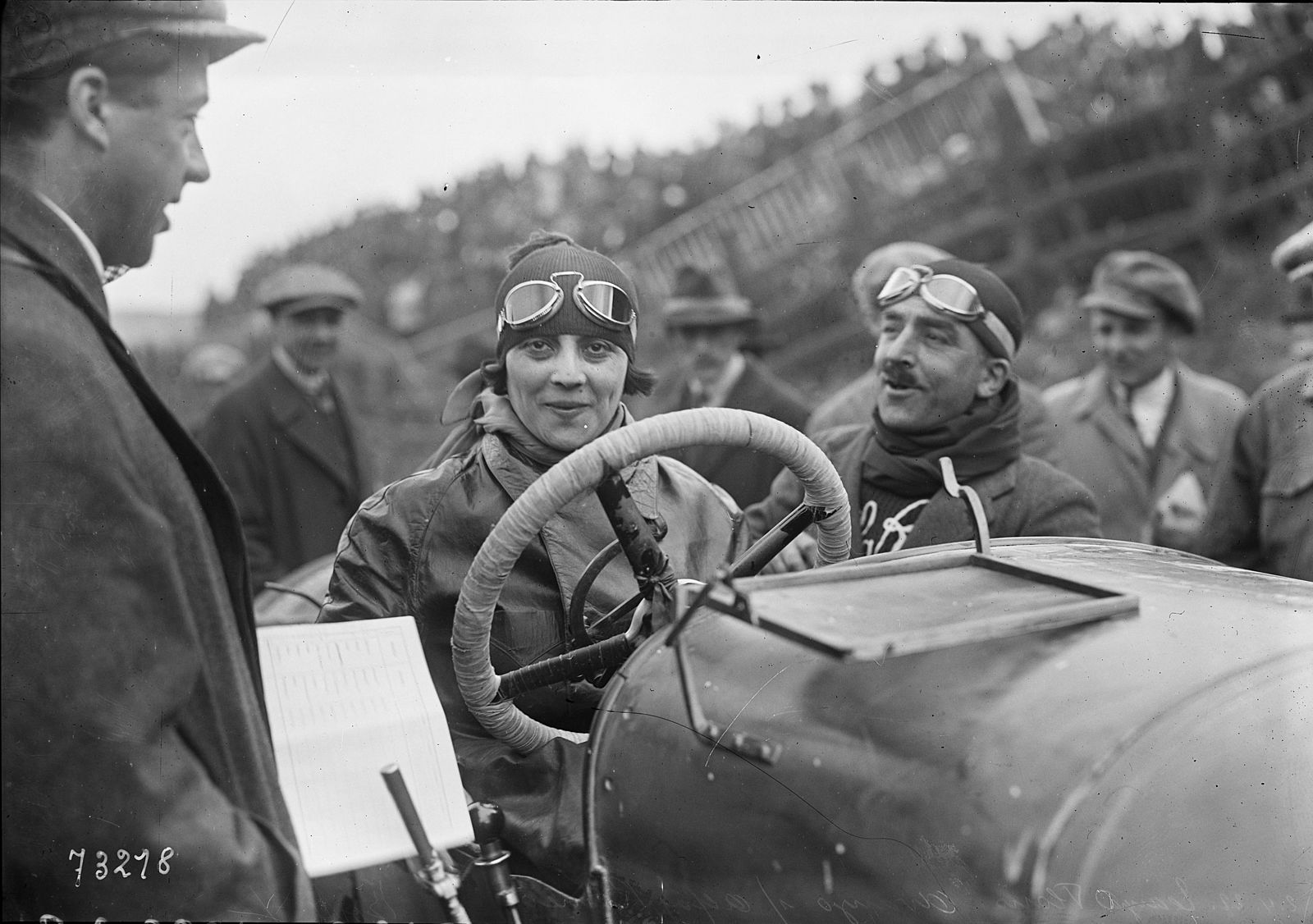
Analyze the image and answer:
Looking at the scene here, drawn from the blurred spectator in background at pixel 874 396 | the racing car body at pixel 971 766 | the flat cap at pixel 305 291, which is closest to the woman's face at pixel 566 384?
the racing car body at pixel 971 766

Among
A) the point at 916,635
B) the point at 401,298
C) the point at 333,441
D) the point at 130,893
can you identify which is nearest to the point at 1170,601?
the point at 916,635

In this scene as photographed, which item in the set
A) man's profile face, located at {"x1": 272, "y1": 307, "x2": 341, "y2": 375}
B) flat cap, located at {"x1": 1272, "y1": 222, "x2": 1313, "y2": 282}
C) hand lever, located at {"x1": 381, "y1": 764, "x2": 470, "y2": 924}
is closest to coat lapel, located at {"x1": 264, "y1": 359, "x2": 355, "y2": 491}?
man's profile face, located at {"x1": 272, "y1": 307, "x2": 341, "y2": 375}

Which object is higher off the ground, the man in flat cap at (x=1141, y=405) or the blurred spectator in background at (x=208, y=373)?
the blurred spectator in background at (x=208, y=373)

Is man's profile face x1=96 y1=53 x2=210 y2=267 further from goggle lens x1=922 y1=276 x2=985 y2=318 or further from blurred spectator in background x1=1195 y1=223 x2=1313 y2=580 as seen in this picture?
blurred spectator in background x1=1195 y1=223 x2=1313 y2=580

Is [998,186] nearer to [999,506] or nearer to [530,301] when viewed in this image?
[999,506]

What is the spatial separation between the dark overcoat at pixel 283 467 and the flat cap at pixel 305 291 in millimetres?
296

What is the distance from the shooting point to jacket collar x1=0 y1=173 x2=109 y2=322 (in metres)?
1.47

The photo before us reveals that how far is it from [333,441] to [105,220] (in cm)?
417

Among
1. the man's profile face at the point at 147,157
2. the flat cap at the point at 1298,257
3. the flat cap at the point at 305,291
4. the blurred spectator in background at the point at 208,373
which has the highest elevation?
the blurred spectator in background at the point at 208,373

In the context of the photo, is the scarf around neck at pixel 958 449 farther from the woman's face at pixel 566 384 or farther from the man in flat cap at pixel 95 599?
the man in flat cap at pixel 95 599

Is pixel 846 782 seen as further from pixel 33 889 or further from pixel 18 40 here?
pixel 18 40

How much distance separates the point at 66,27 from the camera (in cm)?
153

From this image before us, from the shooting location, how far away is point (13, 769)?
1375 mm

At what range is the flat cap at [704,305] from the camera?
5609 mm
